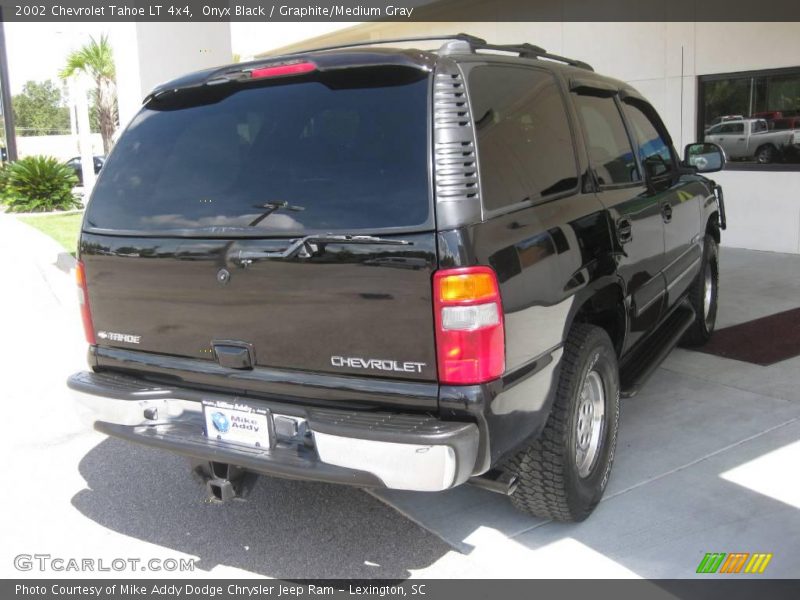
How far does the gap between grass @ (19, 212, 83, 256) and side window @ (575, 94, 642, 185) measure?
10095 mm

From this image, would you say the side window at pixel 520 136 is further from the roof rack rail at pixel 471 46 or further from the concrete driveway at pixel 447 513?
the concrete driveway at pixel 447 513

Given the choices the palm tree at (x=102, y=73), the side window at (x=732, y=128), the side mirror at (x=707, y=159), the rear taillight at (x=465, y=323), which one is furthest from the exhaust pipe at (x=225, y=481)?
the palm tree at (x=102, y=73)

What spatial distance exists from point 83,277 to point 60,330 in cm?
482

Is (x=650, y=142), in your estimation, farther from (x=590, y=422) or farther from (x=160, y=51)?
(x=160, y=51)

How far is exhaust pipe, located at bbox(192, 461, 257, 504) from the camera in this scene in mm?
3178

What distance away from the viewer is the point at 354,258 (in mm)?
2678

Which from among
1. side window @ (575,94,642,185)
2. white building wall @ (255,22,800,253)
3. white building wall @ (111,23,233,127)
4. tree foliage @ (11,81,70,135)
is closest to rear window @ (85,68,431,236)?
side window @ (575,94,642,185)

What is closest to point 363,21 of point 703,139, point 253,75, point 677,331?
point 703,139

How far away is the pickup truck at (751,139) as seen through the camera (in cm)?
956

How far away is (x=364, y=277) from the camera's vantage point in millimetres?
2670

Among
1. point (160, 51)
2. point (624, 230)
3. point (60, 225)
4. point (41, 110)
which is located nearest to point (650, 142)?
point (624, 230)

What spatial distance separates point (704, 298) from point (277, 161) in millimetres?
4009

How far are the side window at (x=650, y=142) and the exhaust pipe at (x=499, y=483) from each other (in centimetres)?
217

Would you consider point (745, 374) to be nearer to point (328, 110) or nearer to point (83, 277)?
point (328, 110)
